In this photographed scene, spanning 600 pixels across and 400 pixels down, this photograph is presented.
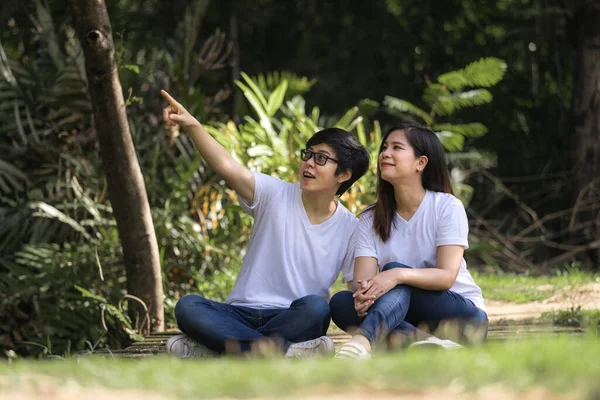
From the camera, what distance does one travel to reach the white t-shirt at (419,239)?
409cm

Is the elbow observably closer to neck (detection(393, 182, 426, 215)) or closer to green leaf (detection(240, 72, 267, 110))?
neck (detection(393, 182, 426, 215))

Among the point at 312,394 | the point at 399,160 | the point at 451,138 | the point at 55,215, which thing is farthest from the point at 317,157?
the point at 451,138

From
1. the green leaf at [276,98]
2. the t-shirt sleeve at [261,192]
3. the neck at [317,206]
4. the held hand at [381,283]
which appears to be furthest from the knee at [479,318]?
the green leaf at [276,98]

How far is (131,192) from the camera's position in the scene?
16.6 feet

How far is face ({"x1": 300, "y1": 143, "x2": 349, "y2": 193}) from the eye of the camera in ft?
13.6

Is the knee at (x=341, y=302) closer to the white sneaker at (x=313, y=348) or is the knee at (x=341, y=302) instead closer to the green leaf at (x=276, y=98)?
the white sneaker at (x=313, y=348)

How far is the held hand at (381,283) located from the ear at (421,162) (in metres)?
0.61

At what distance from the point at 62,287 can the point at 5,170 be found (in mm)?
1108

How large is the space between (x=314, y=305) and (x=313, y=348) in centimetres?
18

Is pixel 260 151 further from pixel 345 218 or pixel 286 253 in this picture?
pixel 286 253

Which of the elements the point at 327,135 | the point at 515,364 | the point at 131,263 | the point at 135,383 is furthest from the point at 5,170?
the point at 515,364

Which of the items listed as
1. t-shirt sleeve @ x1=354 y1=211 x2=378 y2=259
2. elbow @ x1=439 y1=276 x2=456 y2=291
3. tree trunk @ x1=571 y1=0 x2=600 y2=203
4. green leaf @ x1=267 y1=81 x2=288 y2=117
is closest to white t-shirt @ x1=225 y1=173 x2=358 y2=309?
t-shirt sleeve @ x1=354 y1=211 x2=378 y2=259

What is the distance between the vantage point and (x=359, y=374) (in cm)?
235

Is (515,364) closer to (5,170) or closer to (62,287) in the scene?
(62,287)
